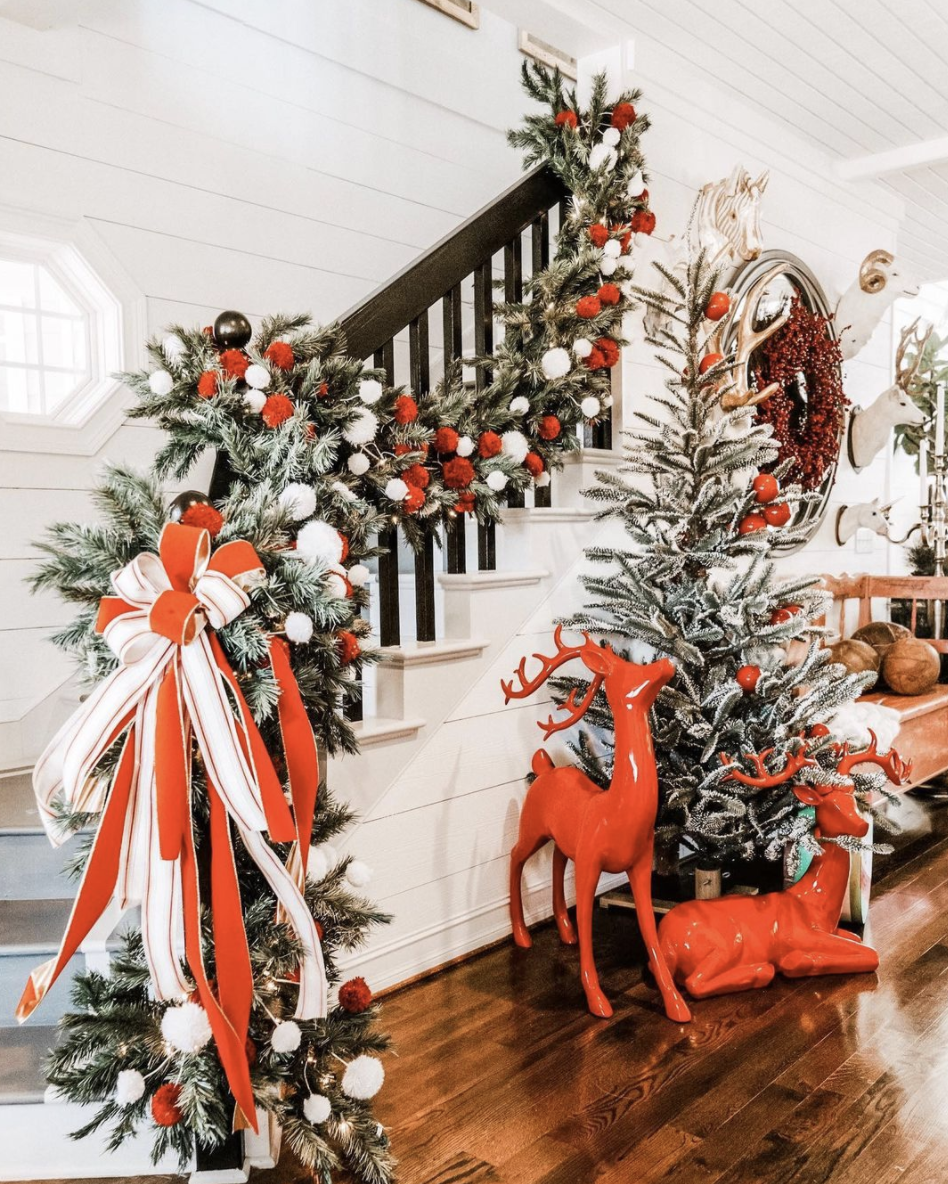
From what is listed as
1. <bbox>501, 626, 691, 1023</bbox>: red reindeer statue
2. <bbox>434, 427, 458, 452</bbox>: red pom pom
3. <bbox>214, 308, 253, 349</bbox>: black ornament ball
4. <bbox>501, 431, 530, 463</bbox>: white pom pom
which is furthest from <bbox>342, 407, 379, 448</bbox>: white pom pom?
<bbox>501, 626, 691, 1023</bbox>: red reindeer statue

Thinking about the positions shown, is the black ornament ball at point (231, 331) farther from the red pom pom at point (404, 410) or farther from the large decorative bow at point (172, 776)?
the large decorative bow at point (172, 776)

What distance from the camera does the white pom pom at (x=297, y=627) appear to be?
1.44 metres

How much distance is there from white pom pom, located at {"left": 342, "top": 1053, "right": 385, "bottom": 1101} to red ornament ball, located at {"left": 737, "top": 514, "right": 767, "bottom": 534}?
1652mm

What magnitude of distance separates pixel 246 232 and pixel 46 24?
2.54ft

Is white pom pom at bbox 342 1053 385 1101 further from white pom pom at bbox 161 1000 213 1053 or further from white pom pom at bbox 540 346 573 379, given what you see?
white pom pom at bbox 540 346 573 379

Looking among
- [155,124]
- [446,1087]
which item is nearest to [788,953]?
[446,1087]

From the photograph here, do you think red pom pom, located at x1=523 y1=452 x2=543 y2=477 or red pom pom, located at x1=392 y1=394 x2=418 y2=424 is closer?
red pom pom, located at x1=392 y1=394 x2=418 y2=424

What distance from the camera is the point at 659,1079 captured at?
1905 mm

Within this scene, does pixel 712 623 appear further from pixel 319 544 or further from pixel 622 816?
pixel 319 544

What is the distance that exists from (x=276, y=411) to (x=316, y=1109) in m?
1.12

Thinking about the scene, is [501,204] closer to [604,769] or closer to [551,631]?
[551,631]

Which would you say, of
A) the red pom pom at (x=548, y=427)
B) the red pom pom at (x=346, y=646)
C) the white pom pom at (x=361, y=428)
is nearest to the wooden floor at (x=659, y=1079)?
the red pom pom at (x=346, y=646)

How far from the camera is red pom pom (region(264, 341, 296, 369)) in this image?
1.70m

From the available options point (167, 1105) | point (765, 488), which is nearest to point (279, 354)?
point (167, 1105)
